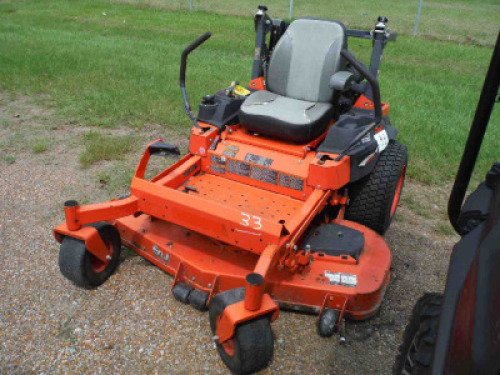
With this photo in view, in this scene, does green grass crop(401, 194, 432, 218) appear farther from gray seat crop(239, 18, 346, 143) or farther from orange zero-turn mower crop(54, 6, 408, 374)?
gray seat crop(239, 18, 346, 143)

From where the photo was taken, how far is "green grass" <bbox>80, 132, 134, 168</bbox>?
493 cm

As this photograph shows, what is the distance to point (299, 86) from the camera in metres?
3.89

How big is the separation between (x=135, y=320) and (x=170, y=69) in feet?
20.5

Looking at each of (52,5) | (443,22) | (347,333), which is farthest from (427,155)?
(52,5)

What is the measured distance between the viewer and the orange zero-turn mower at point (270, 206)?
2.67 m

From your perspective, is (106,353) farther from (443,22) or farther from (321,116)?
(443,22)

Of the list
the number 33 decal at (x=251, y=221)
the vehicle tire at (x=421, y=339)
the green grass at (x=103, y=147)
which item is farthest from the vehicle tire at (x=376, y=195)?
the green grass at (x=103, y=147)

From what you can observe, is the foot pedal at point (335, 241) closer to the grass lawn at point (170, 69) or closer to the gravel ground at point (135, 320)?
the gravel ground at point (135, 320)

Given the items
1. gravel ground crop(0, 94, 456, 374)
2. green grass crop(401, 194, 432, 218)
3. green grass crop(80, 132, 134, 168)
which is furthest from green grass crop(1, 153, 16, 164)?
green grass crop(401, 194, 432, 218)

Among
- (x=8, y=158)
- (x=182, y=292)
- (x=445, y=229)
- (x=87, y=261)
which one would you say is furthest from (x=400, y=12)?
(x=87, y=261)

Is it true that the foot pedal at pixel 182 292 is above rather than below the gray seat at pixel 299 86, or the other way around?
below

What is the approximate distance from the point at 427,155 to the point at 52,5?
1457 centimetres

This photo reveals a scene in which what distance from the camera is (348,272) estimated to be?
289 cm

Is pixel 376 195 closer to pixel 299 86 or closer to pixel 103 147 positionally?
pixel 299 86
